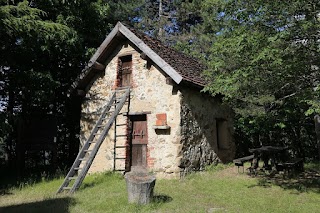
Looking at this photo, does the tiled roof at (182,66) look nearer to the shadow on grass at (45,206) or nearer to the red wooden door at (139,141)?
the red wooden door at (139,141)

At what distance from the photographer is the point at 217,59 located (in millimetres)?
7598

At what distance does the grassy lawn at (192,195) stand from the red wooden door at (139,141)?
2.83 feet

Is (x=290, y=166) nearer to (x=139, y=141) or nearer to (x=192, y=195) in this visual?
(x=192, y=195)

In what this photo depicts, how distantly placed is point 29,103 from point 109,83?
3.96 m

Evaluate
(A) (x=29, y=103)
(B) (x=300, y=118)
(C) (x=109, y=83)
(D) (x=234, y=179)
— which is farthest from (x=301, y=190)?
(A) (x=29, y=103)

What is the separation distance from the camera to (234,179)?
8.84 metres

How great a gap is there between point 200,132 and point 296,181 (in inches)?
134

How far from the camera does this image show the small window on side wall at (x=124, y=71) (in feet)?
35.4

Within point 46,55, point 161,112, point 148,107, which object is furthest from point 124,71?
point 46,55

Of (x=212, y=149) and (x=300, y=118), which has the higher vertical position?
(x=300, y=118)

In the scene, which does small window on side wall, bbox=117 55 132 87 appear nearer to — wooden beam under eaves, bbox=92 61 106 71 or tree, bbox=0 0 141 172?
wooden beam under eaves, bbox=92 61 106 71

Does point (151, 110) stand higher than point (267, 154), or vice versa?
point (151, 110)

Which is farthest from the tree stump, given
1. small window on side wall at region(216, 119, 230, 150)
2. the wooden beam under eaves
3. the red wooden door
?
small window on side wall at region(216, 119, 230, 150)

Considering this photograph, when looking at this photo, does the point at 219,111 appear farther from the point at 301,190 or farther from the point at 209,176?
the point at 301,190
